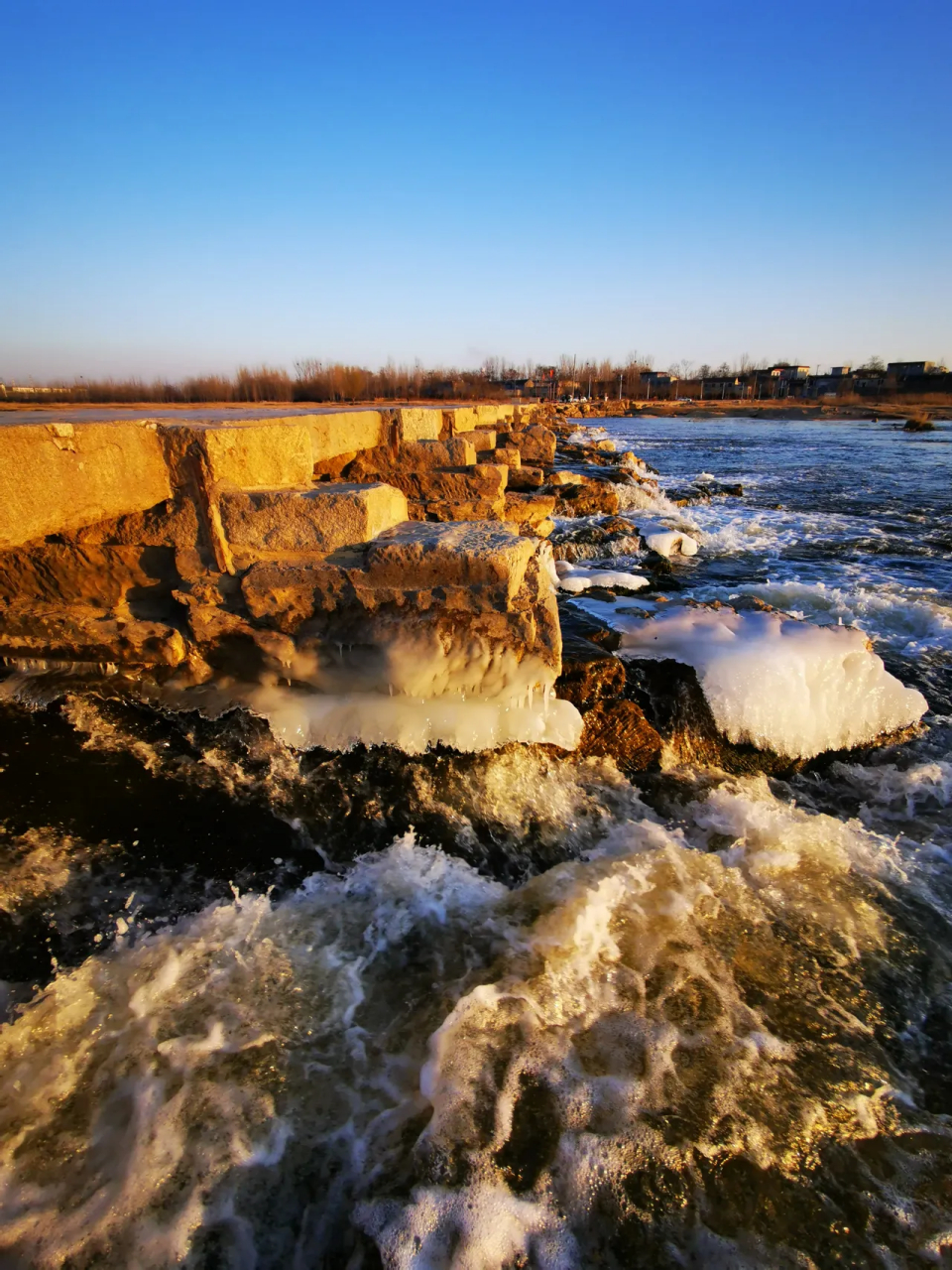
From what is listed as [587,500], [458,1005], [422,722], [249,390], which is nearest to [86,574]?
[422,722]

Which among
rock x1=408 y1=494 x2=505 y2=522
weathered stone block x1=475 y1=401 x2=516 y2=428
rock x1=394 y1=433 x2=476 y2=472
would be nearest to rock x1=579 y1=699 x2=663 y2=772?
rock x1=408 y1=494 x2=505 y2=522

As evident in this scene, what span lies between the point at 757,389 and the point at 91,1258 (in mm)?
96099

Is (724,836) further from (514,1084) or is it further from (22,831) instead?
(22,831)

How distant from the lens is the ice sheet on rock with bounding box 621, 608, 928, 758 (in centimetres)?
325

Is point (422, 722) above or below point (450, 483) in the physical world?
below

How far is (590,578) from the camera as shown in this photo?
216 inches

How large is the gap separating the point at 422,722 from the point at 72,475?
200 centimetres

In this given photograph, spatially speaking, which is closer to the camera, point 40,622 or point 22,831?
point 22,831

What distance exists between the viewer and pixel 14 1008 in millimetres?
1893

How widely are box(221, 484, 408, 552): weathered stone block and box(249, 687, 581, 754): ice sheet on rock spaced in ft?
2.61

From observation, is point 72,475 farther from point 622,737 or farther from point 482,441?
point 482,441

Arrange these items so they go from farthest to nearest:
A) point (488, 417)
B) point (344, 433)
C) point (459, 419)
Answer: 1. point (488, 417)
2. point (459, 419)
3. point (344, 433)

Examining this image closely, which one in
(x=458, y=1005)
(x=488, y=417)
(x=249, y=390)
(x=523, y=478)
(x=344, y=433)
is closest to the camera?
(x=458, y=1005)

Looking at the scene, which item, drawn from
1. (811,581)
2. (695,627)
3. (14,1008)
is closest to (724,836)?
(695,627)
